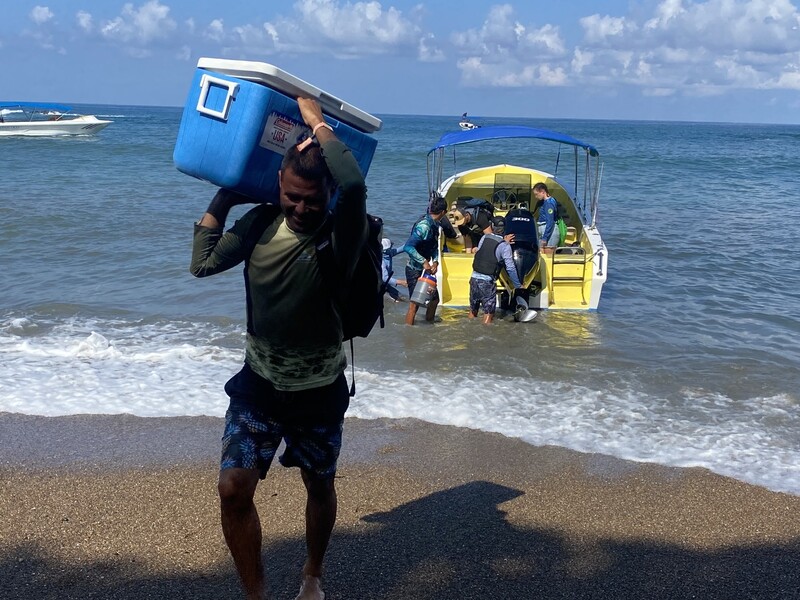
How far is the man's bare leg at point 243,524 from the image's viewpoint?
2.85 meters

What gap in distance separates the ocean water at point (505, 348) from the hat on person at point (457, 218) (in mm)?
1630

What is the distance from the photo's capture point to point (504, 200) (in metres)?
12.8

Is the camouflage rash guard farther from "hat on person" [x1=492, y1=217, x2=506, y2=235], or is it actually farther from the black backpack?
"hat on person" [x1=492, y1=217, x2=506, y2=235]

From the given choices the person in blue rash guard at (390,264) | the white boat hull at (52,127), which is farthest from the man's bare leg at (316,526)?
the white boat hull at (52,127)

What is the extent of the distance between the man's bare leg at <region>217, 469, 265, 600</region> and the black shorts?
0.04 metres

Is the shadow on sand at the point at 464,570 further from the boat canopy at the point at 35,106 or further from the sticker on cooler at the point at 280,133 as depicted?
the boat canopy at the point at 35,106

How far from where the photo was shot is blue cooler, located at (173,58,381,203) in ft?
9.48

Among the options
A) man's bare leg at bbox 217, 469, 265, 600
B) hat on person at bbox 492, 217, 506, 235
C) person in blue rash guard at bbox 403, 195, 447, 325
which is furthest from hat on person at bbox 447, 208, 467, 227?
man's bare leg at bbox 217, 469, 265, 600

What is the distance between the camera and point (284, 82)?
2.92 m

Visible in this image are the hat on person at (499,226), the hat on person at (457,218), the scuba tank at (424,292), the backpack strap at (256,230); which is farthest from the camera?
the hat on person at (457,218)

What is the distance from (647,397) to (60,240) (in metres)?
10.8

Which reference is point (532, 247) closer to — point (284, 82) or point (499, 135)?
point (499, 135)

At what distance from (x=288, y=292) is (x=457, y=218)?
8.33m

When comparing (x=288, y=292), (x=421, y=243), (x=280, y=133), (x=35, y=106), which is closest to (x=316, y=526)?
(x=288, y=292)
